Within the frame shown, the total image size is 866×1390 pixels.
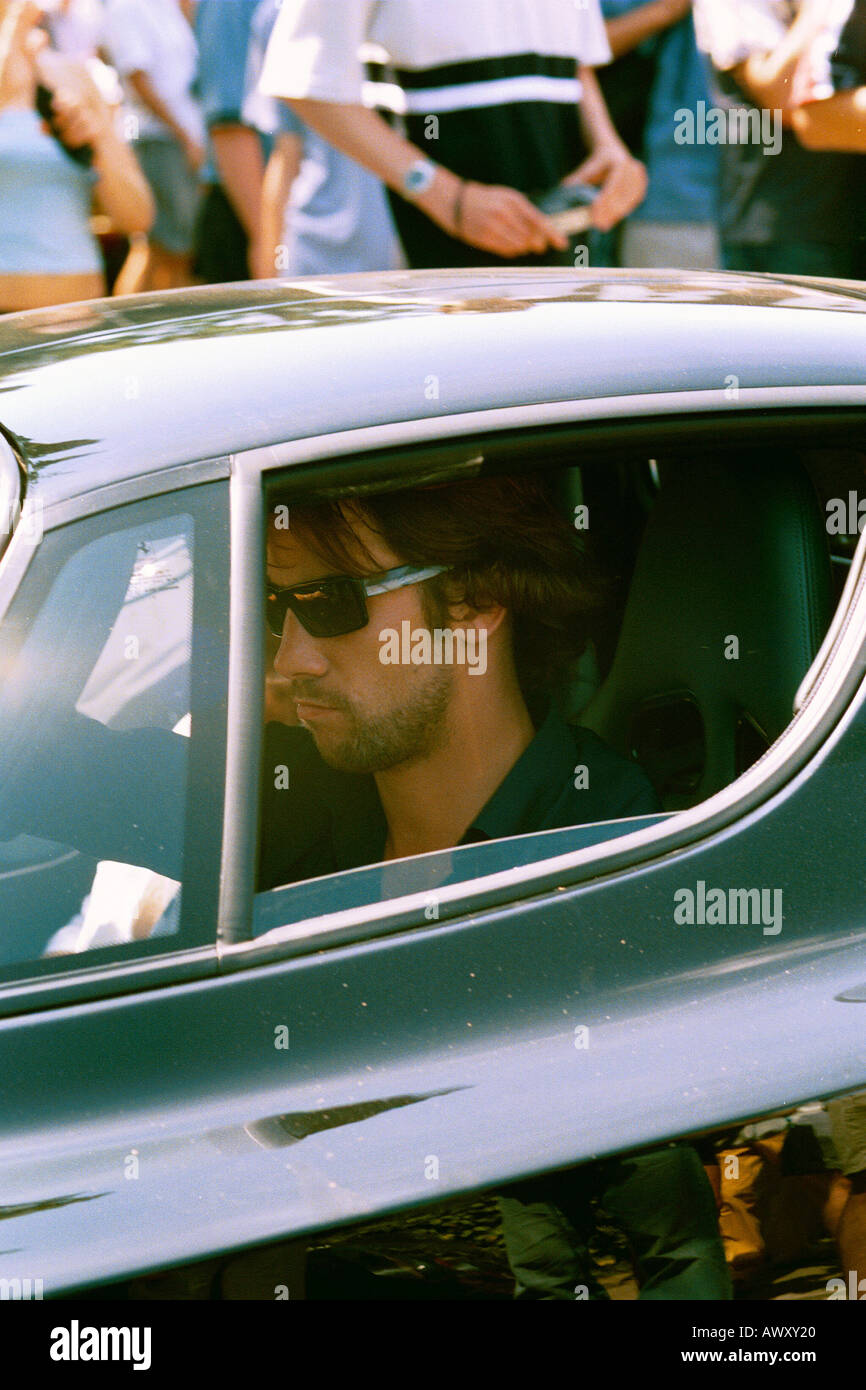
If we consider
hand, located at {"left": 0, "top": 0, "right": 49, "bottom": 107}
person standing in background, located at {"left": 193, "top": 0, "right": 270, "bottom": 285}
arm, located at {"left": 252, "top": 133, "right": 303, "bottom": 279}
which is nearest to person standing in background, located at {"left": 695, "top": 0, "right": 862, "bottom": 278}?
arm, located at {"left": 252, "top": 133, "right": 303, "bottom": 279}

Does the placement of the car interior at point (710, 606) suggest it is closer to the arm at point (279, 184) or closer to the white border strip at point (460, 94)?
the white border strip at point (460, 94)

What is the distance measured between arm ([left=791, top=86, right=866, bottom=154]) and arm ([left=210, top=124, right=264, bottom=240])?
1.82 m

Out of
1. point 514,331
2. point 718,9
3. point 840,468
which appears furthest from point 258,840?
point 718,9

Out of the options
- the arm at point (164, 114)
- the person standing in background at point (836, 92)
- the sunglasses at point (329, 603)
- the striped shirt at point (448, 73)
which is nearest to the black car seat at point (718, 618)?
the sunglasses at point (329, 603)

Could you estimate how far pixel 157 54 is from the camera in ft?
16.6

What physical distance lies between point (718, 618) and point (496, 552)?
0.98 ft

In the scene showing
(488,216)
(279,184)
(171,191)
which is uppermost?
(171,191)

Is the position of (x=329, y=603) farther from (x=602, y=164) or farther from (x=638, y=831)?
(x=602, y=164)

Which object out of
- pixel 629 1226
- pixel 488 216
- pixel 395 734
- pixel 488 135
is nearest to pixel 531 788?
pixel 395 734

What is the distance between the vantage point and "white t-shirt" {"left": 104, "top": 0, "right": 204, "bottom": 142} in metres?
4.90

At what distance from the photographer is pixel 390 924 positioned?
1.51m

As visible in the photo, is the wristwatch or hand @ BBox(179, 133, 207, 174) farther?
hand @ BBox(179, 133, 207, 174)

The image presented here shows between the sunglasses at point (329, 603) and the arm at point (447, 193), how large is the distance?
1.91 m

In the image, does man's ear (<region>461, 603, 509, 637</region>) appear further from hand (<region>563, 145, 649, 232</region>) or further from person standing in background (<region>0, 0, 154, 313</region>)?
person standing in background (<region>0, 0, 154, 313</region>)
